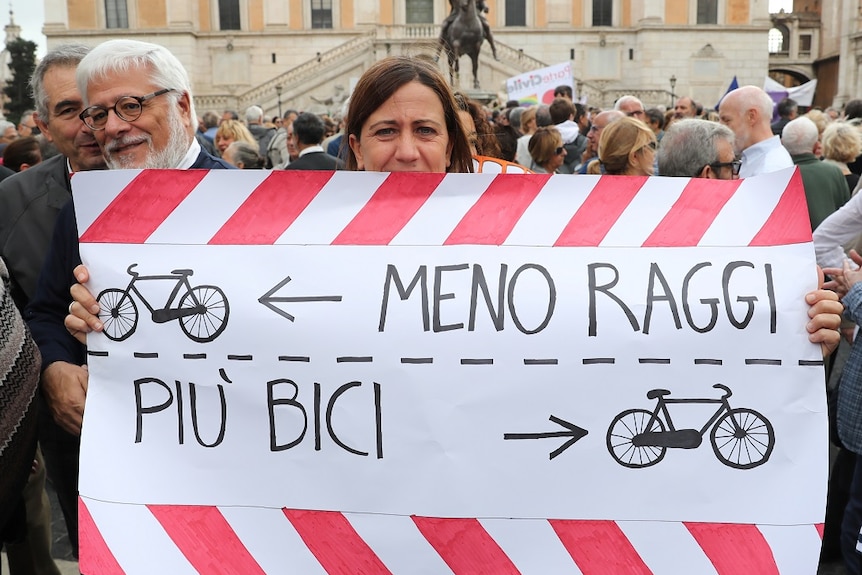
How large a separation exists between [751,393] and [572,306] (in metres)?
0.42

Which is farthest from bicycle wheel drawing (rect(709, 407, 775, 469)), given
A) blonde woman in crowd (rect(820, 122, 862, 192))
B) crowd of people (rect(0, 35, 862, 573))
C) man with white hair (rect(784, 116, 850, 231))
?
blonde woman in crowd (rect(820, 122, 862, 192))

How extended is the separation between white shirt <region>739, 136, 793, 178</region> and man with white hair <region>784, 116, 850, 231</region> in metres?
0.32

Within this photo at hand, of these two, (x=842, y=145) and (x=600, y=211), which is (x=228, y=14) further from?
(x=600, y=211)

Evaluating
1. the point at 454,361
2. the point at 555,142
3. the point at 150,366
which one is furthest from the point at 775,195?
the point at 555,142

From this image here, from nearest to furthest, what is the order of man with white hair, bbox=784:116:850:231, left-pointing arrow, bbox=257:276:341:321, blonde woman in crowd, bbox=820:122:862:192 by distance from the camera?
1. left-pointing arrow, bbox=257:276:341:321
2. man with white hair, bbox=784:116:850:231
3. blonde woman in crowd, bbox=820:122:862:192

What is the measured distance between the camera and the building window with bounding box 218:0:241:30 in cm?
4044

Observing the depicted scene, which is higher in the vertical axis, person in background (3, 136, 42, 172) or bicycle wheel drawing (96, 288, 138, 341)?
person in background (3, 136, 42, 172)

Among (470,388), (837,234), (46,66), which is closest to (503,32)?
(837,234)

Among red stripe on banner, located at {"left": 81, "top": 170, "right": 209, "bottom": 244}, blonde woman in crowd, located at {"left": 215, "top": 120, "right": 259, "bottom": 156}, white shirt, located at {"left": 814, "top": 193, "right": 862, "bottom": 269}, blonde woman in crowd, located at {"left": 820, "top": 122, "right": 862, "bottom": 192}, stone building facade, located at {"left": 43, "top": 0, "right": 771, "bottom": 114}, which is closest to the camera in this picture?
red stripe on banner, located at {"left": 81, "top": 170, "right": 209, "bottom": 244}

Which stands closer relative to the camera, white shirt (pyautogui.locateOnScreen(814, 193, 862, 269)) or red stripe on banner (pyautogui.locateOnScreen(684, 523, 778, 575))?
red stripe on banner (pyautogui.locateOnScreen(684, 523, 778, 575))

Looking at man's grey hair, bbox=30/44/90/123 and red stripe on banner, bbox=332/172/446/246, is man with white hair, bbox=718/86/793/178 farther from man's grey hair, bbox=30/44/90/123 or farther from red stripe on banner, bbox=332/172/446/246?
man's grey hair, bbox=30/44/90/123

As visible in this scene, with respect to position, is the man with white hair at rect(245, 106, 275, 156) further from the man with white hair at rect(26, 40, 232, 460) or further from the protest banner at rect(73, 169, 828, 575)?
the protest banner at rect(73, 169, 828, 575)

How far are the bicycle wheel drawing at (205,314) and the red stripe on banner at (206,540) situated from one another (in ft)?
1.25

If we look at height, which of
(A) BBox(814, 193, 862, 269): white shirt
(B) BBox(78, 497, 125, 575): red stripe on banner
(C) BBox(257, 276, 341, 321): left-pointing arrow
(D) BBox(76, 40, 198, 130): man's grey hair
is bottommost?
(B) BBox(78, 497, 125, 575): red stripe on banner
